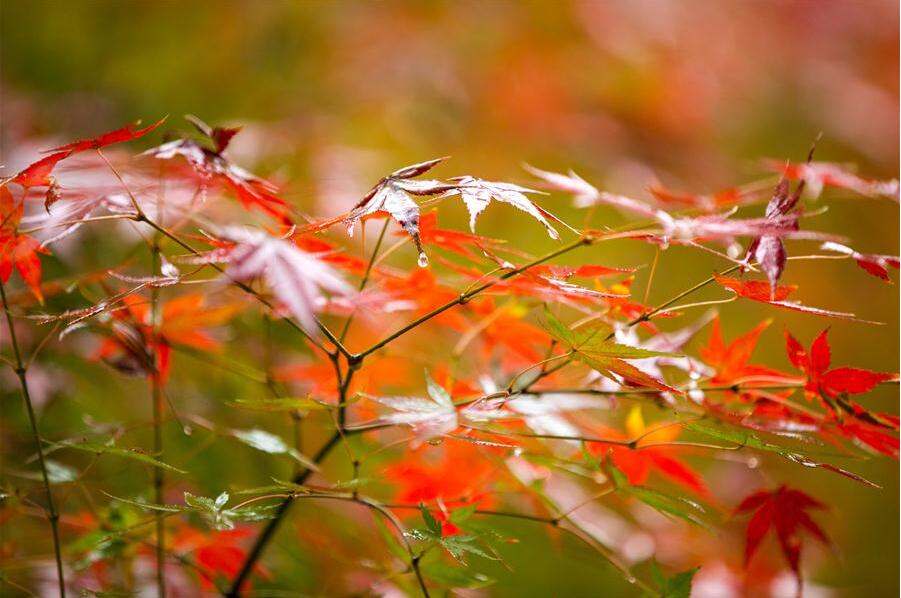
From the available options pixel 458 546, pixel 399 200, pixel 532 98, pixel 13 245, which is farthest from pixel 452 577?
pixel 532 98

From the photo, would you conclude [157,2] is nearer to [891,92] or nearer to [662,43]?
[662,43]

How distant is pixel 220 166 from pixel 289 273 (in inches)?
9.5

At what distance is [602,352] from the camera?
0.49 metres

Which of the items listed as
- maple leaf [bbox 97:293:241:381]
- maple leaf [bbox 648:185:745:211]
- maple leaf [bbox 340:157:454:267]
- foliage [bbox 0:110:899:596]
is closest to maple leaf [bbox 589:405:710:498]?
foliage [bbox 0:110:899:596]

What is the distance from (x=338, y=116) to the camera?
1.67 m

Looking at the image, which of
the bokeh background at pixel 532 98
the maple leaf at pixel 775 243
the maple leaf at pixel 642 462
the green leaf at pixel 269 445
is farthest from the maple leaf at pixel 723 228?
the bokeh background at pixel 532 98

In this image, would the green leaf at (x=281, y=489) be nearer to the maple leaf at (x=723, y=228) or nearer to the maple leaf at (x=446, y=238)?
the maple leaf at (x=446, y=238)

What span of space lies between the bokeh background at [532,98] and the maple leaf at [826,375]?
70cm

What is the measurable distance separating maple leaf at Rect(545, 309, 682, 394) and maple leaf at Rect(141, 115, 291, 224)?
9.2 inches

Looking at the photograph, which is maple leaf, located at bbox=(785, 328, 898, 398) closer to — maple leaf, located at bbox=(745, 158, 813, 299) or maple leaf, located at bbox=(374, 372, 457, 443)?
maple leaf, located at bbox=(745, 158, 813, 299)

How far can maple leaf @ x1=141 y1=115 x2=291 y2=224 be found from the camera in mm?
551

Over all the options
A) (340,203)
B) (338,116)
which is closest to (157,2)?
(338,116)

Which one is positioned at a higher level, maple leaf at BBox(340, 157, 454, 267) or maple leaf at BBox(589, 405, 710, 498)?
maple leaf at BBox(340, 157, 454, 267)

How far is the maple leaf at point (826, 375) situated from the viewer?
1.77 feet
